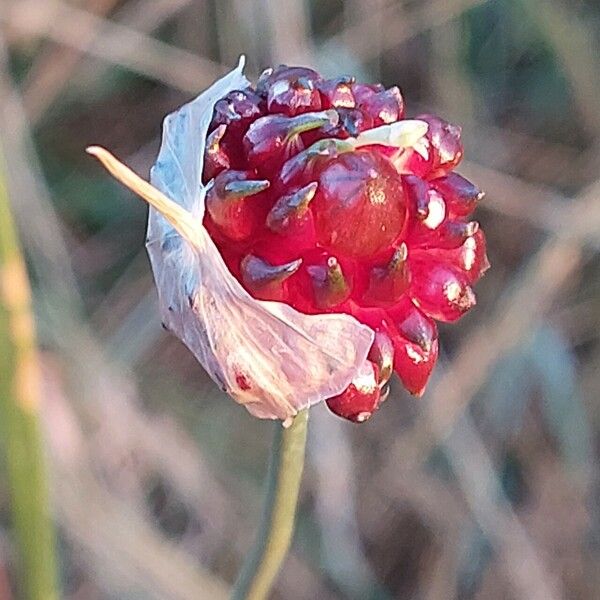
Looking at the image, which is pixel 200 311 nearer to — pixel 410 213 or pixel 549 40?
pixel 410 213

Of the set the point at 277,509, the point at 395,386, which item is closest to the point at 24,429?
the point at 277,509

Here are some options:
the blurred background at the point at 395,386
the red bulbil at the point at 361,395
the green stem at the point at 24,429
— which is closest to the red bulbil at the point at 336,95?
the red bulbil at the point at 361,395

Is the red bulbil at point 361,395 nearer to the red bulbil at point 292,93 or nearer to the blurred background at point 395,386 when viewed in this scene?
the red bulbil at point 292,93

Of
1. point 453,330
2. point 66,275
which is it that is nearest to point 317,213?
point 66,275

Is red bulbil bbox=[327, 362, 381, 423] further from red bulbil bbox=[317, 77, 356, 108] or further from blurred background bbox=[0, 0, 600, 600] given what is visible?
blurred background bbox=[0, 0, 600, 600]

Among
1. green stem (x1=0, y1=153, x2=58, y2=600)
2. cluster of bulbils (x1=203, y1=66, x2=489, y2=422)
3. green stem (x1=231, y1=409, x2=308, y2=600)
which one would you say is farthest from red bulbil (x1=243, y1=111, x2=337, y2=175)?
green stem (x1=0, y1=153, x2=58, y2=600)

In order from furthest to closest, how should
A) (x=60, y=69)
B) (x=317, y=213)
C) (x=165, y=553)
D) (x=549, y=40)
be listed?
(x=60, y=69) → (x=549, y=40) → (x=165, y=553) → (x=317, y=213)

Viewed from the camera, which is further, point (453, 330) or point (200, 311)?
point (453, 330)

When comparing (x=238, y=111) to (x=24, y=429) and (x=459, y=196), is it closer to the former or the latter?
(x=459, y=196)
